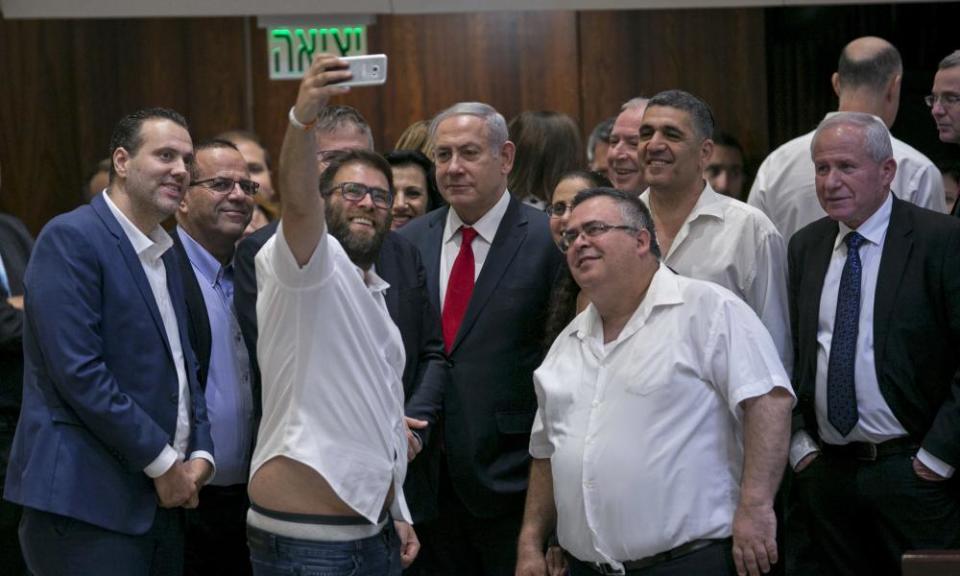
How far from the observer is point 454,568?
410 cm

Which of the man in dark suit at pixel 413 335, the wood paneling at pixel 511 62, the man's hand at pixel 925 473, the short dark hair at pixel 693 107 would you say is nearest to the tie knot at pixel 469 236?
the man in dark suit at pixel 413 335

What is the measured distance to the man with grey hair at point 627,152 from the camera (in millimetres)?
4645

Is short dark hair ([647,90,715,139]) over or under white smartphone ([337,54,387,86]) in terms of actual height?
under

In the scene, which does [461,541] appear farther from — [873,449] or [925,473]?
[925,473]

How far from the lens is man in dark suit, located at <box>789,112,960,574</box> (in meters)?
3.80

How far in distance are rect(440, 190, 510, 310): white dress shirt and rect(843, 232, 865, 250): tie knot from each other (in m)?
0.99

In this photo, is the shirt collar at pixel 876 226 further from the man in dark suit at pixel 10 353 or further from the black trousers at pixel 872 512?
the man in dark suit at pixel 10 353

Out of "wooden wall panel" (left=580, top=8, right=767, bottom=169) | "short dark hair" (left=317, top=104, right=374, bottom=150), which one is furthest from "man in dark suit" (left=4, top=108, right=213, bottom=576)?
"wooden wall panel" (left=580, top=8, right=767, bottom=169)

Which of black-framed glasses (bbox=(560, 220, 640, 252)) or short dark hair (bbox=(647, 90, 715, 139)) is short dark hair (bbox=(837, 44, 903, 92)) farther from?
black-framed glasses (bbox=(560, 220, 640, 252))

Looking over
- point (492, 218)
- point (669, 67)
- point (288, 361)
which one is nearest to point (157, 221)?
point (288, 361)

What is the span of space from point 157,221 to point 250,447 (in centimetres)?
74

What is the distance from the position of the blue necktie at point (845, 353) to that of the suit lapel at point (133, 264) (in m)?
1.76

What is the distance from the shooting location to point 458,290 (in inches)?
163

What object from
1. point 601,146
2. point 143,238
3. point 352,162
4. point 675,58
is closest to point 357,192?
point 352,162
